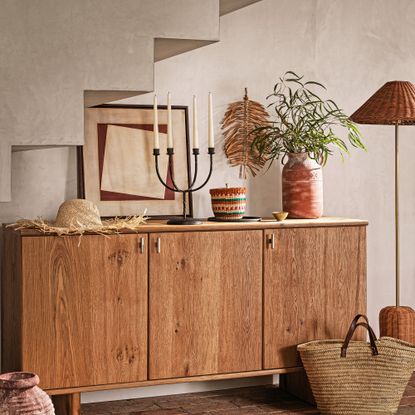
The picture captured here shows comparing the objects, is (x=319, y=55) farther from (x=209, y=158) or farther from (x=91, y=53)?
(x=91, y=53)

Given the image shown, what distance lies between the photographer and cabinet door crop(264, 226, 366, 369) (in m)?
3.92

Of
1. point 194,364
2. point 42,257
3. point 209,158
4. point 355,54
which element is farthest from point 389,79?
point 42,257

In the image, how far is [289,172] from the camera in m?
4.18

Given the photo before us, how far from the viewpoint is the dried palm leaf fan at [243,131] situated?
171 inches

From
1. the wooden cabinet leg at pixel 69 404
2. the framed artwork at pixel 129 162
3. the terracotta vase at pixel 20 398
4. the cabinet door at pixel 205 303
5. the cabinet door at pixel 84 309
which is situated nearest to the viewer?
the terracotta vase at pixel 20 398

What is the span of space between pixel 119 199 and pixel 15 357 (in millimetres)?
912

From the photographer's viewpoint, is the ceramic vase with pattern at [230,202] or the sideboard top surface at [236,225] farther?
the ceramic vase with pattern at [230,202]

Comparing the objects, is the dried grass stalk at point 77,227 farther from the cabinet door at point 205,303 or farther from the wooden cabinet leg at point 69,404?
the wooden cabinet leg at point 69,404

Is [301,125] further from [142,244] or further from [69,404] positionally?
[69,404]

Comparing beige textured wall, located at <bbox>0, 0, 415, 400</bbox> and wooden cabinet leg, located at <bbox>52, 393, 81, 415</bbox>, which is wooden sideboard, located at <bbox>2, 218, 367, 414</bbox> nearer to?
wooden cabinet leg, located at <bbox>52, 393, 81, 415</bbox>

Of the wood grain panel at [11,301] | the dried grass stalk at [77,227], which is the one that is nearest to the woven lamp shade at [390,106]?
the dried grass stalk at [77,227]

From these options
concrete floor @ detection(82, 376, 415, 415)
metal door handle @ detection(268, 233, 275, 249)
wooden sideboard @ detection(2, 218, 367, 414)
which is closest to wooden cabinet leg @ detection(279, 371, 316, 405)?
concrete floor @ detection(82, 376, 415, 415)

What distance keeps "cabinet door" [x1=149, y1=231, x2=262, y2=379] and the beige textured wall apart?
55 cm

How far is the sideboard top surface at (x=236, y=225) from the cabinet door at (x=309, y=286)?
3 cm
